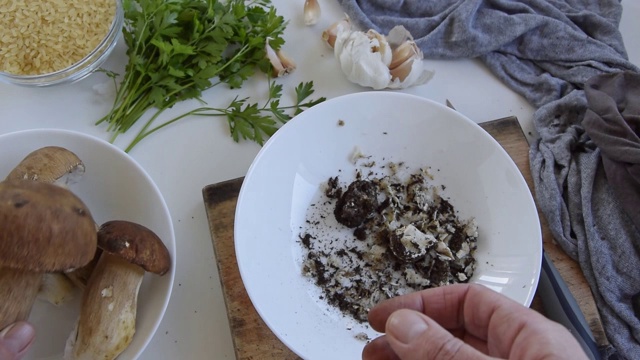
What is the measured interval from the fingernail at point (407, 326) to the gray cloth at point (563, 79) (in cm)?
53

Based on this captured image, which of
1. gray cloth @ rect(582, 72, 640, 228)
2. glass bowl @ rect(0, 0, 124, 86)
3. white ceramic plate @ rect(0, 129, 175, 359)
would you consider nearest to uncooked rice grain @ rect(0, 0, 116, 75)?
glass bowl @ rect(0, 0, 124, 86)

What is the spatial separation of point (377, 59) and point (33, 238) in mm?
753

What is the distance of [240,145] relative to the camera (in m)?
1.16

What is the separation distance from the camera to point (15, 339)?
0.76 meters

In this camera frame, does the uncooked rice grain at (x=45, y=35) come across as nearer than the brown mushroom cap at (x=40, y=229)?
No

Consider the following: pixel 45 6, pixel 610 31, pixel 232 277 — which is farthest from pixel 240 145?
pixel 610 31

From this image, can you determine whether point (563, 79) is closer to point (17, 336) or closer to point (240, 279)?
point (240, 279)

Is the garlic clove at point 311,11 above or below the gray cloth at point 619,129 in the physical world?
above

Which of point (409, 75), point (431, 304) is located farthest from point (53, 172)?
point (409, 75)

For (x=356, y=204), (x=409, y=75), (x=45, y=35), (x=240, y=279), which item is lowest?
(x=240, y=279)

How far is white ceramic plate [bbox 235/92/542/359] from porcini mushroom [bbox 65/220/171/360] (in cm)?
16

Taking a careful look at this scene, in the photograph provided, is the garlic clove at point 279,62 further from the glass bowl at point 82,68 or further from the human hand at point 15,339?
the human hand at point 15,339

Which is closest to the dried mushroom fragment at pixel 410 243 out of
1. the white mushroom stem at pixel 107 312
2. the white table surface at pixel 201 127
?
the white table surface at pixel 201 127

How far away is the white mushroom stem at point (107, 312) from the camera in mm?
827
